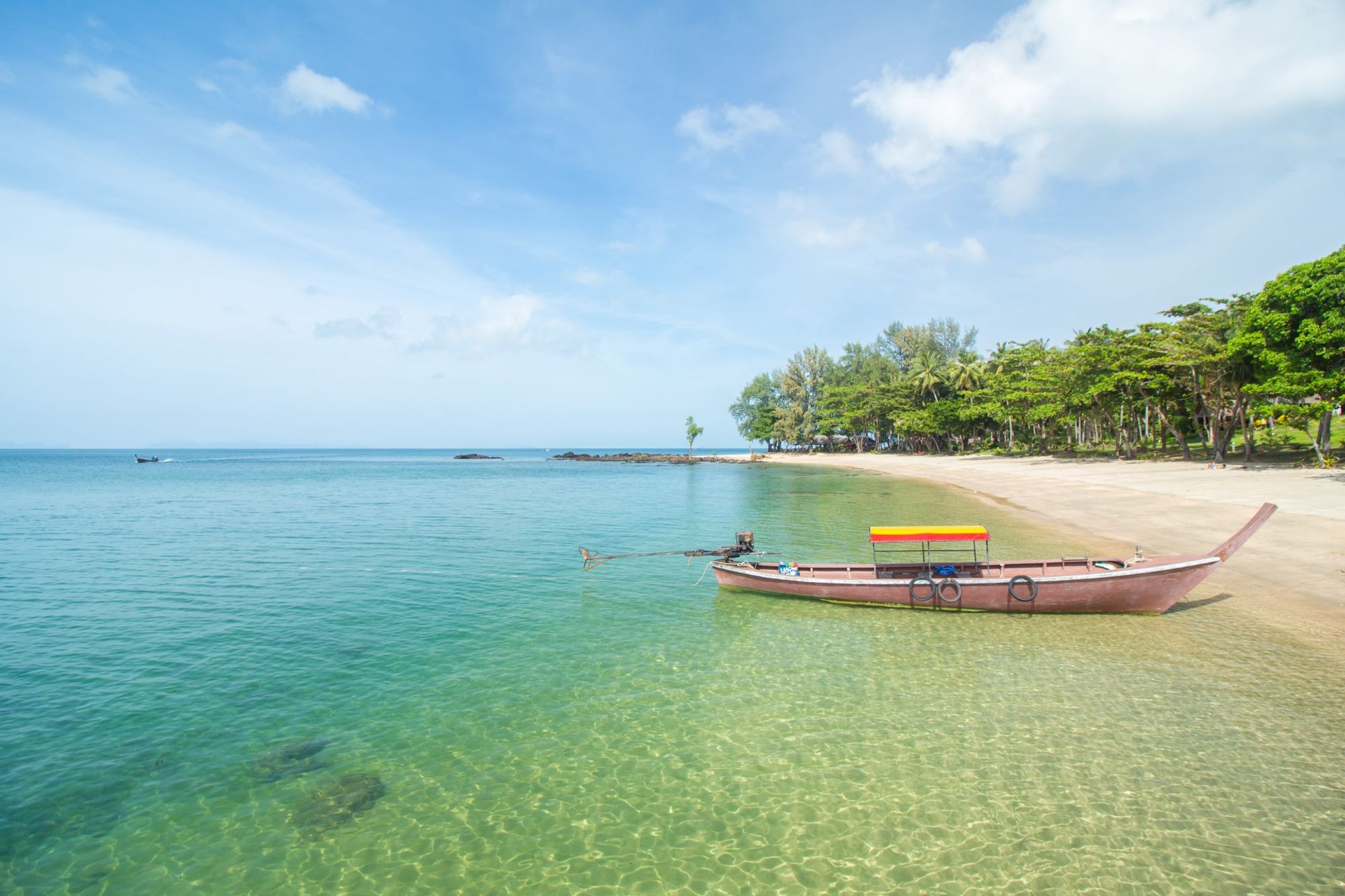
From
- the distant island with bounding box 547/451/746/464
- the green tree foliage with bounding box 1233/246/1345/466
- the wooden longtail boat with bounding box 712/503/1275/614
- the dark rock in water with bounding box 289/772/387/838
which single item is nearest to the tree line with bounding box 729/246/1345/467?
the green tree foliage with bounding box 1233/246/1345/466

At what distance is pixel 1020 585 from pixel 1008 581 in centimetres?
34

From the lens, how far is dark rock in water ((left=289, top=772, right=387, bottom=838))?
7816mm

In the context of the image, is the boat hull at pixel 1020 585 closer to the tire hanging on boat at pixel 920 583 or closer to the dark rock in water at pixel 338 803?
the tire hanging on boat at pixel 920 583

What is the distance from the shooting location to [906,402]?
87.2 metres

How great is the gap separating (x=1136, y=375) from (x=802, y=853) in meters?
49.0

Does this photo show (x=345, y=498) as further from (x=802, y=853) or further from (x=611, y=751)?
(x=802, y=853)

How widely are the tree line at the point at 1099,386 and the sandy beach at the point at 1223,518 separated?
198 inches

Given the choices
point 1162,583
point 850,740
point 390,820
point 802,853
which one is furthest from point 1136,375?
point 390,820

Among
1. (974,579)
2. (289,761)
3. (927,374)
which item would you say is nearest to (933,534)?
(974,579)

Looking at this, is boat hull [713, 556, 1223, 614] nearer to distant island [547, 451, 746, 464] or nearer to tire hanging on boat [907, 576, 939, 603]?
tire hanging on boat [907, 576, 939, 603]

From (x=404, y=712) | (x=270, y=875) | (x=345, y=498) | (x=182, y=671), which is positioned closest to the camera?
(x=270, y=875)

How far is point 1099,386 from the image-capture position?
47.5 meters

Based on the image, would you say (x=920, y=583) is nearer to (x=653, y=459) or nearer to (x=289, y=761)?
(x=289, y=761)

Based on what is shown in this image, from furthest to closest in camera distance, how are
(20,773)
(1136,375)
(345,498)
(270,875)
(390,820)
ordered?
1. (345,498)
2. (1136,375)
3. (20,773)
4. (390,820)
5. (270,875)
